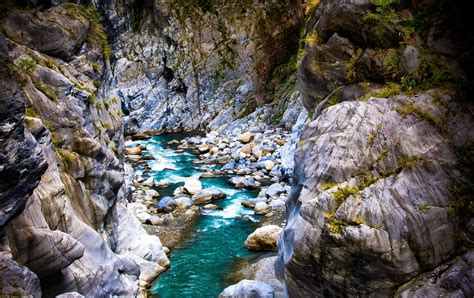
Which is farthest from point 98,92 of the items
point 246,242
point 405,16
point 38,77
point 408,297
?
point 408,297

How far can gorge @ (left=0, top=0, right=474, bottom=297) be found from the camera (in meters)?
9.73

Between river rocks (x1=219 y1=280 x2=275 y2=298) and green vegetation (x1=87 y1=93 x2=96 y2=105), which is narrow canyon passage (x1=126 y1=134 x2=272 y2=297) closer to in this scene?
river rocks (x1=219 y1=280 x2=275 y2=298)

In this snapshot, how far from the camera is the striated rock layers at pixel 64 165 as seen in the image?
9.01 metres

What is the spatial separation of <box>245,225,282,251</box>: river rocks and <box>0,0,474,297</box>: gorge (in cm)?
7

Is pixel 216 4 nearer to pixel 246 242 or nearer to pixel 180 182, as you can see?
pixel 180 182

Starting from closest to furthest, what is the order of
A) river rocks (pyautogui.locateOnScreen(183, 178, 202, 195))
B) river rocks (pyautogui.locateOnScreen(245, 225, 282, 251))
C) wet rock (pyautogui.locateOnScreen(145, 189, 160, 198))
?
river rocks (pyautogui.locateOnScreen(245, 225, 282, 251)) → wet rock (pyautogui.locateOnScreen(145, 189, 160, 198)) → river rocks (pyautogui.locateOnScreen(183, 178, 202, 195))

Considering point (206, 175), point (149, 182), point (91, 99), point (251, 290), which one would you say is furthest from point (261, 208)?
point (91, 99)

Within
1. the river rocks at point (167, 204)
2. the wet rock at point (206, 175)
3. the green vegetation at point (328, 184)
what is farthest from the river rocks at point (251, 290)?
the wet rock at point (206, 175)

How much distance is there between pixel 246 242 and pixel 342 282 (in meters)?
10.2

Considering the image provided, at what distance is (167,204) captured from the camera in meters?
24.9

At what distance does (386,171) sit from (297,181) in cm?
285

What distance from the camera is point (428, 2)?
12469 mm

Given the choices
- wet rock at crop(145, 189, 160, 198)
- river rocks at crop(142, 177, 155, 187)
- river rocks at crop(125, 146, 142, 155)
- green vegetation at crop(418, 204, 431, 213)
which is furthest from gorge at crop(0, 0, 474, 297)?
river rocks at crop(125, 146, 142, 155)

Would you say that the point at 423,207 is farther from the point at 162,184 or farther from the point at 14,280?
the point at 162,184
